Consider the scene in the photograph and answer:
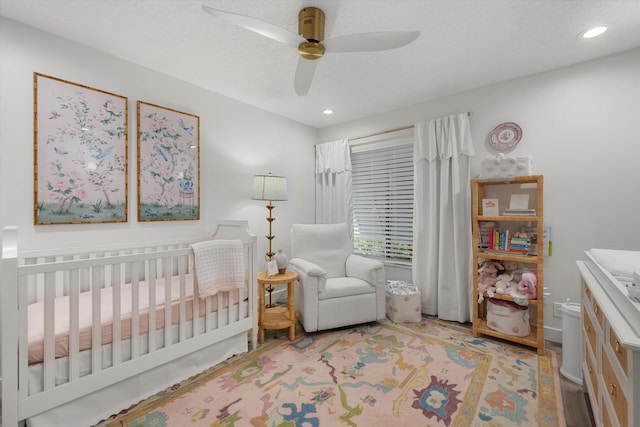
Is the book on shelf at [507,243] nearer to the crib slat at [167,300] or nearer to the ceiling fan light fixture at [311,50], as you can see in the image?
the ceiling fan light fixture at [311,50]

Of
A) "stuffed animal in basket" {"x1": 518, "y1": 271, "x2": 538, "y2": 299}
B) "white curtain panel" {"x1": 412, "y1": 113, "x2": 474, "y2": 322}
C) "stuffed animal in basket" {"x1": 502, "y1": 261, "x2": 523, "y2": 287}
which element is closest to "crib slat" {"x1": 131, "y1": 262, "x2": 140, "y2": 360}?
"white curtain panel" {"x1": 412, "y1": 113, "x2": 474, "y2": 322}

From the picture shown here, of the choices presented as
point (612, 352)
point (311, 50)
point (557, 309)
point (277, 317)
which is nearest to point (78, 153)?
point (311, 50)

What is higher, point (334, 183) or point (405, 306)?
point (334, 183)

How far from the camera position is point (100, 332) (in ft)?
5.14

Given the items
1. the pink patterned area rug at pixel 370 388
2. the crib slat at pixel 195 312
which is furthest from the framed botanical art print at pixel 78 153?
the pink patterned area rug at pixel 370 388

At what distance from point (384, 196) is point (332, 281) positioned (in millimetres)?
1406

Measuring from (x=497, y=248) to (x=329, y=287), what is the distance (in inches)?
62.6

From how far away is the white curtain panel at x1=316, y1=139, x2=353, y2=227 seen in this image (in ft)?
12.5

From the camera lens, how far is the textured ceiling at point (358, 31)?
168 cm

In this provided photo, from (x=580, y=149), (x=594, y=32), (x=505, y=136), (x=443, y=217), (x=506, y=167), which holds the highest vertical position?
(x=594, y=32)

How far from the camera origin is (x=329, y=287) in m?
2.72

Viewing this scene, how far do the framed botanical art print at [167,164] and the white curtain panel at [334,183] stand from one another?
1.76 metres

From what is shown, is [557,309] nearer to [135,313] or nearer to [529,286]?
[529,286]

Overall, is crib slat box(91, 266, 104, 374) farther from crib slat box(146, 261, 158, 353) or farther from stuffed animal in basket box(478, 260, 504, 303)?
stuffed animal in basket box(478, 260, 504, 303)
